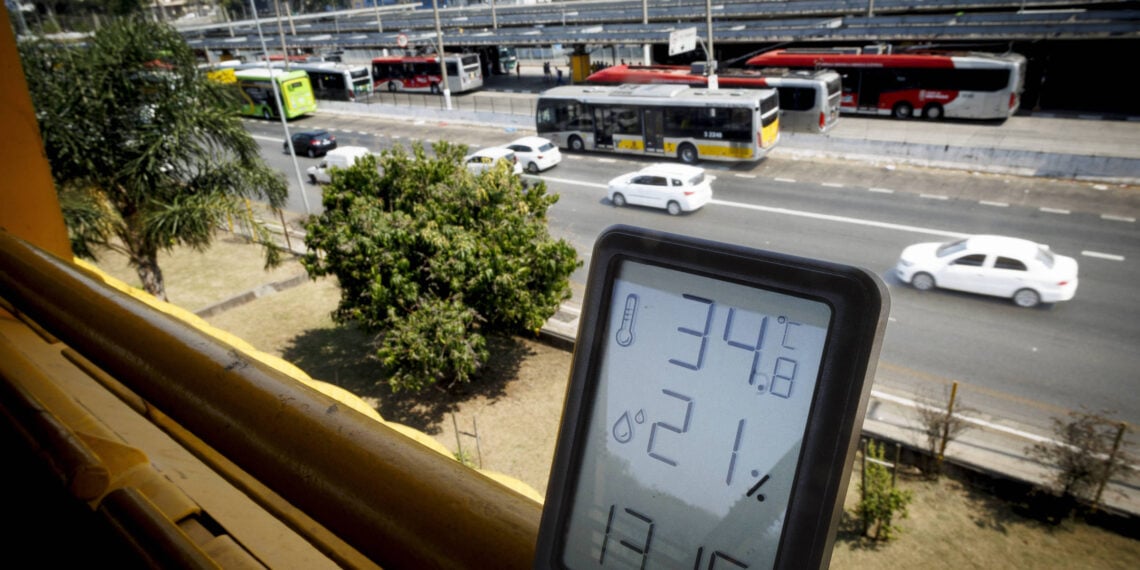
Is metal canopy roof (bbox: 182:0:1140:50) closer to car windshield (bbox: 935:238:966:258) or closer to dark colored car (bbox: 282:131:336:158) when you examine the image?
dark colored car (bbox: 282:131:336:158)

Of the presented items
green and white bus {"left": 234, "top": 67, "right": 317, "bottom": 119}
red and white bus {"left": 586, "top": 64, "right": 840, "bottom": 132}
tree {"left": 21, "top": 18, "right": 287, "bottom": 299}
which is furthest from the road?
green and white bus {"left": 234, "top": 67, "right": 317, "bottom": 119}

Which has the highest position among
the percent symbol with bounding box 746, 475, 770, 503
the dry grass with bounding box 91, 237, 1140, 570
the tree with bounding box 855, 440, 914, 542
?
the percent symbol with bounding box 746, 475, 770, 503

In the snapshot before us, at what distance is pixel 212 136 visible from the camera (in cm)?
1116

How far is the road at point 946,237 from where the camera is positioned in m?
9.96

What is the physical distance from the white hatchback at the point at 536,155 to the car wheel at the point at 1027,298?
13.0m

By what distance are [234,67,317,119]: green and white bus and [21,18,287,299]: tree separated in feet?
73.3

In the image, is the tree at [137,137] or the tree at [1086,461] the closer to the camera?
the tree at [1086,461]

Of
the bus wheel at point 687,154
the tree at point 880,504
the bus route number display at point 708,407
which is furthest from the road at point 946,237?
the bus route number display at point 708,407

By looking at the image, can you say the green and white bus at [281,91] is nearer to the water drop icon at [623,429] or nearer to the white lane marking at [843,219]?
the white lane marking at [843,219]

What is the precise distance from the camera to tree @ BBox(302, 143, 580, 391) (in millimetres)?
9734

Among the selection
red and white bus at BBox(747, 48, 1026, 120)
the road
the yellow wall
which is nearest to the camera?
the yellow wall

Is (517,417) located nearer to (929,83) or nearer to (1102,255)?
(1102,255)

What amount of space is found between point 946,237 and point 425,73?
27.5 metres

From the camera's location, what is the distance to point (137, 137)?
35.2 feet
